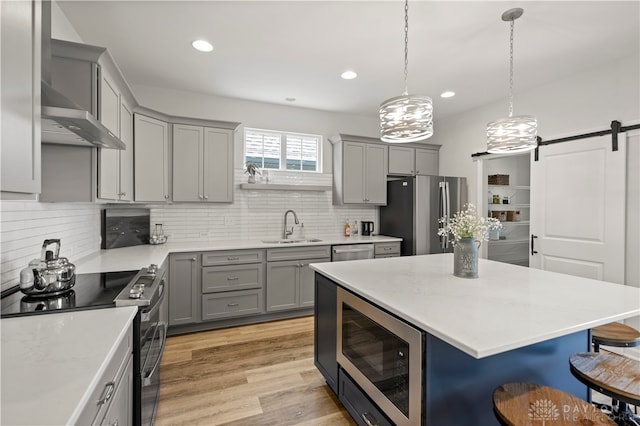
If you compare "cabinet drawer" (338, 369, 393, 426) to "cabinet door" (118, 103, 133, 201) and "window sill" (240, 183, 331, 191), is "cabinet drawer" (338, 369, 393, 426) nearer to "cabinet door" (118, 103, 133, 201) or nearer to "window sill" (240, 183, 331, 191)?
"cabinet door" (118, 103, 133, 201)

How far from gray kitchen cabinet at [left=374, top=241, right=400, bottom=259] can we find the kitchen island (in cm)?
219

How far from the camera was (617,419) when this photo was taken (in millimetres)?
1694

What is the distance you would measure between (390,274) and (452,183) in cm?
286

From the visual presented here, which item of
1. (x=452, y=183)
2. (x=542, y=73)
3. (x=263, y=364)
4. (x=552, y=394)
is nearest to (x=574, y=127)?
(x=542, y=73)

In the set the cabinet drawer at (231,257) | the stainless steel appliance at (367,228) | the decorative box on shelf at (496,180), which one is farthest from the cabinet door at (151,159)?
the decorative box on shelf at (496,180)

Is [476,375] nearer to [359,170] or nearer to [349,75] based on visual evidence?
[349,75]

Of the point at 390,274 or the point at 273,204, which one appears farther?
the point at 273,204

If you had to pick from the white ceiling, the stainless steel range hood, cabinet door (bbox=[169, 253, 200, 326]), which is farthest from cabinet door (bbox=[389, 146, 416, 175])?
the stainless steel range hood

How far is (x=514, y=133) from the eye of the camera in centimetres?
223

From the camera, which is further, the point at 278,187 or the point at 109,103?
the point at 278,187

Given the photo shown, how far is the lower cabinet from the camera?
2.14 metres

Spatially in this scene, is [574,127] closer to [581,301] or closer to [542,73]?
[542,73]

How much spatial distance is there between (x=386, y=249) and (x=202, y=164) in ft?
8.90

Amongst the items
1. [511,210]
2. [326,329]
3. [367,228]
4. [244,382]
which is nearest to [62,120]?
[326,329]
